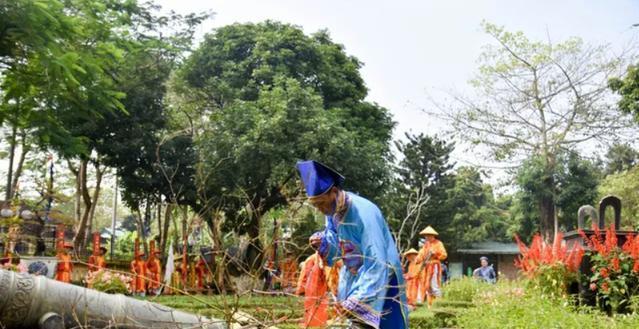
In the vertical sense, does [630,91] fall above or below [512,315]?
above

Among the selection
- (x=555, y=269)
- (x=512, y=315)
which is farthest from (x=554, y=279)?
(x=512, y=315)

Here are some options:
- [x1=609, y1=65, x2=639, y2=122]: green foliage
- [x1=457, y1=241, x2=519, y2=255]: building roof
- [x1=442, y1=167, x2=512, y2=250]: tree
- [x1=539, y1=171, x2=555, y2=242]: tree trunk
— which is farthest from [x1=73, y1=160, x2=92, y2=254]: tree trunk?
[x1=457, y1=241, x2=519, y2=255]: building roof

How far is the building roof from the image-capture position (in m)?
36.7

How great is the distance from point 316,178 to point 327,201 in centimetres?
17

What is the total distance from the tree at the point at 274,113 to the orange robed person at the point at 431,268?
163 inches

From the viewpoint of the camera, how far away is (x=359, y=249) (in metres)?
3.86

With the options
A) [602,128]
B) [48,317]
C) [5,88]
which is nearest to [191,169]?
[5,88]

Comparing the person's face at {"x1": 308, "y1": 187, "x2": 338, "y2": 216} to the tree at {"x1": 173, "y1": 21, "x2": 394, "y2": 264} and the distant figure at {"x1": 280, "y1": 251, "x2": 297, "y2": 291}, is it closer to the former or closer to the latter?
the distant figure at {"x1": 280, "y1": 251, "x2": 297, "y2": 291}

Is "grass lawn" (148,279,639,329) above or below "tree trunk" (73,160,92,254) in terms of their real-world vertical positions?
below

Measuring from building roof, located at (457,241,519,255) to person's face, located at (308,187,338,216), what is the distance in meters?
33.1

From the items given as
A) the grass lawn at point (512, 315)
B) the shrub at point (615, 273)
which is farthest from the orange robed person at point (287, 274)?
the shrub at point (615, 273)

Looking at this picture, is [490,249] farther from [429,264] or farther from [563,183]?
[429,264]

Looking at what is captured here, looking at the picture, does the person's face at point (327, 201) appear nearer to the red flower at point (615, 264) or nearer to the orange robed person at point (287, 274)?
the orange robed person at point (287, 274)

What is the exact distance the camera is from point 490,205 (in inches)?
1686
